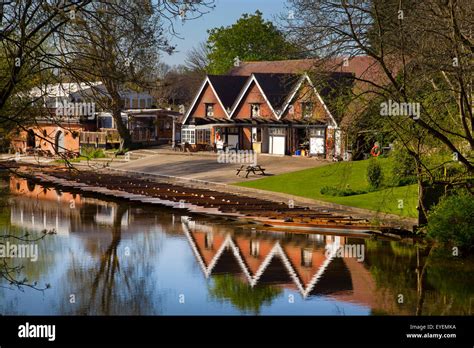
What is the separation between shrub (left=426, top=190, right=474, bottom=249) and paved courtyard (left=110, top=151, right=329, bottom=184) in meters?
23.6

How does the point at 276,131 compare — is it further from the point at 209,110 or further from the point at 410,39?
the point at 410,39

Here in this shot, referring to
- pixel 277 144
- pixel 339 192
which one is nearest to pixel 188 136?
pixel 277 144

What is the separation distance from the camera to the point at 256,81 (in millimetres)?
67812

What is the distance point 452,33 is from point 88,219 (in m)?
24.1

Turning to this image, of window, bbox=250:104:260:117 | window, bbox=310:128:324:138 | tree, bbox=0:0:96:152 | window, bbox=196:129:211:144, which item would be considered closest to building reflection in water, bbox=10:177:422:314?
tree, bbox=0:0:96:152

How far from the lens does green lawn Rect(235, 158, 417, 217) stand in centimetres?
3662

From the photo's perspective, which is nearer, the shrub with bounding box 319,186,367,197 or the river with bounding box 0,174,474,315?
the river with bounding box 0,174,474,315

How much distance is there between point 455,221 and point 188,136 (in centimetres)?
4864

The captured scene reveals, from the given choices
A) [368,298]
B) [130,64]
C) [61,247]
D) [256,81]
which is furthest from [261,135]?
[130,64]

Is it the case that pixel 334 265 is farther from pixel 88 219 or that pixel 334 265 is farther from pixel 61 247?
pixel 88 219

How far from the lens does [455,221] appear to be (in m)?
29.1

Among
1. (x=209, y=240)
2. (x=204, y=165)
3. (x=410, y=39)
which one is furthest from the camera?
(x=204, y=165)

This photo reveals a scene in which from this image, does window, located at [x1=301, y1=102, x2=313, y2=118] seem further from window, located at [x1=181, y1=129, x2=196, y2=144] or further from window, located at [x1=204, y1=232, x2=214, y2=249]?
window, located at [x1=181, y1=129, x2=196, y2=144]

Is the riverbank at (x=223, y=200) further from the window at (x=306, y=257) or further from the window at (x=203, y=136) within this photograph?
the window at (x=203, y=136)
